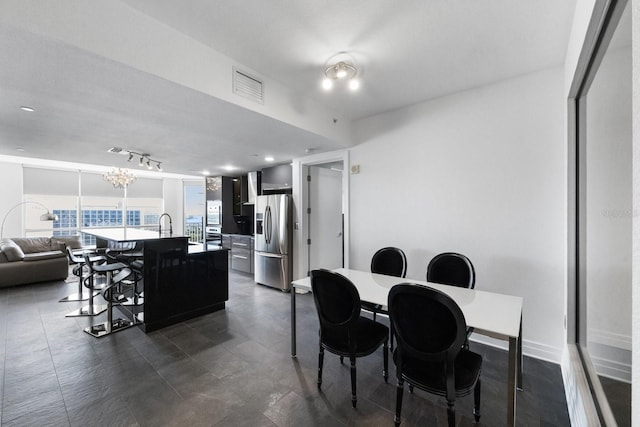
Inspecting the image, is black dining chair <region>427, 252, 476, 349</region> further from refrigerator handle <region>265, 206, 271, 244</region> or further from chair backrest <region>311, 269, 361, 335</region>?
refrigerator handle <region>265, 206, 271, 244</region>

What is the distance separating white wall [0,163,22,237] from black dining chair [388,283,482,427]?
28.5 ft

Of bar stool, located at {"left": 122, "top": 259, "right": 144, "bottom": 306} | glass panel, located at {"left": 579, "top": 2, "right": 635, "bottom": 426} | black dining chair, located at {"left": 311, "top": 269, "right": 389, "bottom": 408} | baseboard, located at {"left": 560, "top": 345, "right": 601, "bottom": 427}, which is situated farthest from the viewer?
bar stool, located at {"left": 122, "top": 259, "right": 144, "bottom": 306}

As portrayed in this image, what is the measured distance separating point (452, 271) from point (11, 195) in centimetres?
905

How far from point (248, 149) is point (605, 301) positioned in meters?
4.00

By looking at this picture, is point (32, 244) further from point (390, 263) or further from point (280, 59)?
point (390, 263)

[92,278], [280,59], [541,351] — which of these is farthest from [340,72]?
[92,278]

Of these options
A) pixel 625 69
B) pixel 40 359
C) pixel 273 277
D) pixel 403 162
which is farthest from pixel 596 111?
pixel 40 359

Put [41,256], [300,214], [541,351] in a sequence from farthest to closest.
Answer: [41,256] < [300,214] < [541,351]

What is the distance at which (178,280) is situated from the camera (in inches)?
133

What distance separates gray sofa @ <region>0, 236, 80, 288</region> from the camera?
4770 mm

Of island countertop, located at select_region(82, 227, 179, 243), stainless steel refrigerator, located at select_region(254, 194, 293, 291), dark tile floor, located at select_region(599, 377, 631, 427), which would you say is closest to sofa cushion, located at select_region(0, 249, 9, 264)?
island countertop, located at select_region(82, 227, 179, 243)

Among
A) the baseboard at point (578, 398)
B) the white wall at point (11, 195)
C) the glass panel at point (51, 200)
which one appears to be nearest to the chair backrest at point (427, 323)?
the baseboard at point (578, 398)

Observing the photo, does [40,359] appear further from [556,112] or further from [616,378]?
[556,112]

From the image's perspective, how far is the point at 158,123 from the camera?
2.88 metres
